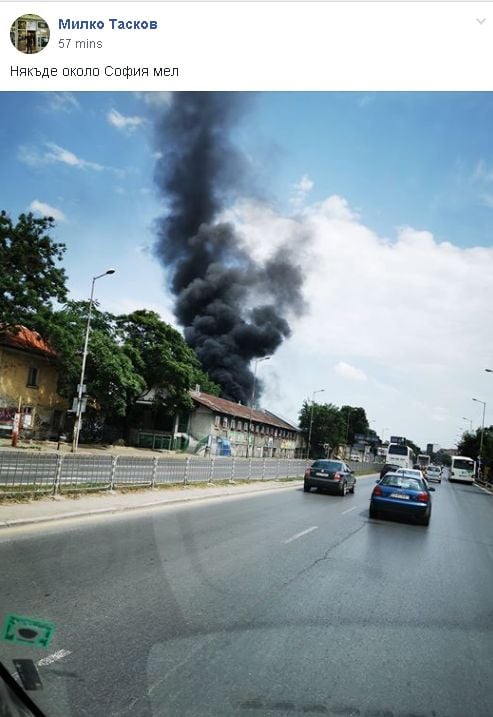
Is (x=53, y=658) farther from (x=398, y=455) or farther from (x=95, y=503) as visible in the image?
(x=398, y=455)

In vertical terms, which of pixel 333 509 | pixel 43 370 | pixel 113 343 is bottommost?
Answer: pixel 333 509

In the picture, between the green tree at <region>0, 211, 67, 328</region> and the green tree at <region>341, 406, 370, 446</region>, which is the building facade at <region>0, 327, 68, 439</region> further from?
the green tree at <region>341, 406, 370, 446</region>

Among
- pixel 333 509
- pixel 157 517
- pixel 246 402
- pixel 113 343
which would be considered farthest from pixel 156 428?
pixel 157 517

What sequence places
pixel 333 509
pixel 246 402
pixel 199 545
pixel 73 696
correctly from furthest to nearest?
pixel 246 402 < pixel 333 509 < pixel 199 545 < pixel 73 696

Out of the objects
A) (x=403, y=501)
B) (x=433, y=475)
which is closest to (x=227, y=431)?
(x=433, y=475)

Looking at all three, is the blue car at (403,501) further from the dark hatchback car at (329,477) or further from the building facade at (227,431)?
the building facade at (227,431)

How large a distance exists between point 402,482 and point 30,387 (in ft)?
99.1

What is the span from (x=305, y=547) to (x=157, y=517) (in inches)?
142

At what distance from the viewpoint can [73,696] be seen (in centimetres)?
332

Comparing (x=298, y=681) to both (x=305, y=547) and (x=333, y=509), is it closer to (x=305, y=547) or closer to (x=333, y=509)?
(x=305, y=547)

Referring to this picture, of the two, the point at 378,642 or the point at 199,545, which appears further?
the point at 199,545

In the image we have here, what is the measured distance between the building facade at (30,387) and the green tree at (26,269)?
152 inches

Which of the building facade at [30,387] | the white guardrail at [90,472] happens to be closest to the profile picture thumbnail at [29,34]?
the white guardrail at [90,472]

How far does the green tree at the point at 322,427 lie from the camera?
90125 millimetres
